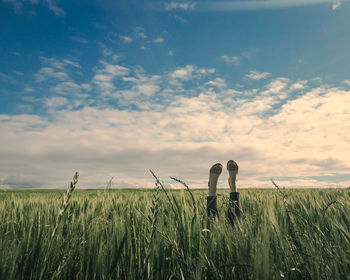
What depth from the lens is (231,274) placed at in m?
1.41

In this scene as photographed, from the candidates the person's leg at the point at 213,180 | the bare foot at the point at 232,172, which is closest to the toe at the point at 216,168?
the person's leg at the point at 213,180

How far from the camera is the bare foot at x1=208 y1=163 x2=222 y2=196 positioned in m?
3.32

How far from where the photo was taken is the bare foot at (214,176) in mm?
3320

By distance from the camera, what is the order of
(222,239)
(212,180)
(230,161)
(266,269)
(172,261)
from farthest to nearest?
(230,161)
(212,180)
(222,239)
(172,261)
(266,269)

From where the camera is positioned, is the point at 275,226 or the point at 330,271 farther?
the point at 275,226

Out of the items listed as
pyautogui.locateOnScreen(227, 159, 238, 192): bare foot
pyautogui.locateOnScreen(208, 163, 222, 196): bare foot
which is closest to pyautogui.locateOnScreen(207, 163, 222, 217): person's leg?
pyautogui.locateOnScreen(208, 163, 222, 196): bare foot

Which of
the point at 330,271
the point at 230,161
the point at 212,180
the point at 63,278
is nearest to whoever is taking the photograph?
the point at 330,271

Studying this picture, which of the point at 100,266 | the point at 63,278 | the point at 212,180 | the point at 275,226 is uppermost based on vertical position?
the point at 212,180

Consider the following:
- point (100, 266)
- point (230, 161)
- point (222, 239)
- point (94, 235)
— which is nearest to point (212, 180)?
point (230, 161)

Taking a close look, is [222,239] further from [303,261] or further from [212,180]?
[212,180]

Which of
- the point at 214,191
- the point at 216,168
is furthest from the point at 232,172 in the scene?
the point at 214,191

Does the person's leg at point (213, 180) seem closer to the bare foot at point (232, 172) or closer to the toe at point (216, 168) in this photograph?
the toe at point (216, 168)

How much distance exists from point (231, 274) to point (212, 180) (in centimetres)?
193

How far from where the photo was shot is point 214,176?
11.0 ft
